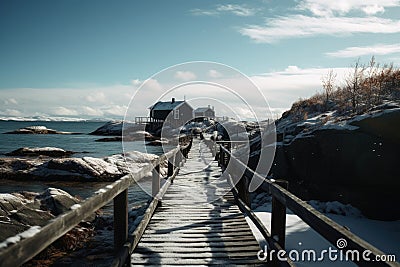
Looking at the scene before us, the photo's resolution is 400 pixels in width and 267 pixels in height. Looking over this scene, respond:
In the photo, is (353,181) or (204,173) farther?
(204,173)

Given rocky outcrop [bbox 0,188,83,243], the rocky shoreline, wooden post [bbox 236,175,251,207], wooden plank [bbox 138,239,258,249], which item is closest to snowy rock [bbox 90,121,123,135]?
rocky outcrop [bbox 0,188,83,243]

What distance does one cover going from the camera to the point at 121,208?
3762 millimetres

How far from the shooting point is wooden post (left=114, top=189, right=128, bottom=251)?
3.72 m

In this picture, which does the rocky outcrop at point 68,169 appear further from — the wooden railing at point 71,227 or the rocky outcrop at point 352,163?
the wooden railing at point 71,227

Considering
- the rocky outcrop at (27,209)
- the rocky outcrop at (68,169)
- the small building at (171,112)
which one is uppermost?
the small building at (171,112)

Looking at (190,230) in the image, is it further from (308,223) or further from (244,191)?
(308,223)

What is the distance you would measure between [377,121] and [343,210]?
11.0 ft

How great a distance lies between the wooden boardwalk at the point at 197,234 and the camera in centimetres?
408

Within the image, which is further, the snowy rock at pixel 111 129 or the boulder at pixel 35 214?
the snowy rock at pixel 111 129

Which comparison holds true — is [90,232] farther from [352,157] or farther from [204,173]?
[352,157]

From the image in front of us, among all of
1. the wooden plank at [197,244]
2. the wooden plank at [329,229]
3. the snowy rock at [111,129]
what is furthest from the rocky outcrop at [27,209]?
the snowy rock at [111,129]

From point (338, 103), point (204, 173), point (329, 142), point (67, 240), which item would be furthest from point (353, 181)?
point (67, 240)

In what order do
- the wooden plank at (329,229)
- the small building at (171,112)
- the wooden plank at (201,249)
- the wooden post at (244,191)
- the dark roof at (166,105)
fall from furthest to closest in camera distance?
the dark roof at (166,105)
the small building at (171,112)
the wooden post at (244,191)
the wooden plank at (201,249)
the wooden plank at (329,229)

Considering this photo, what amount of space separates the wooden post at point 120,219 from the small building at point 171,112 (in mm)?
67934
